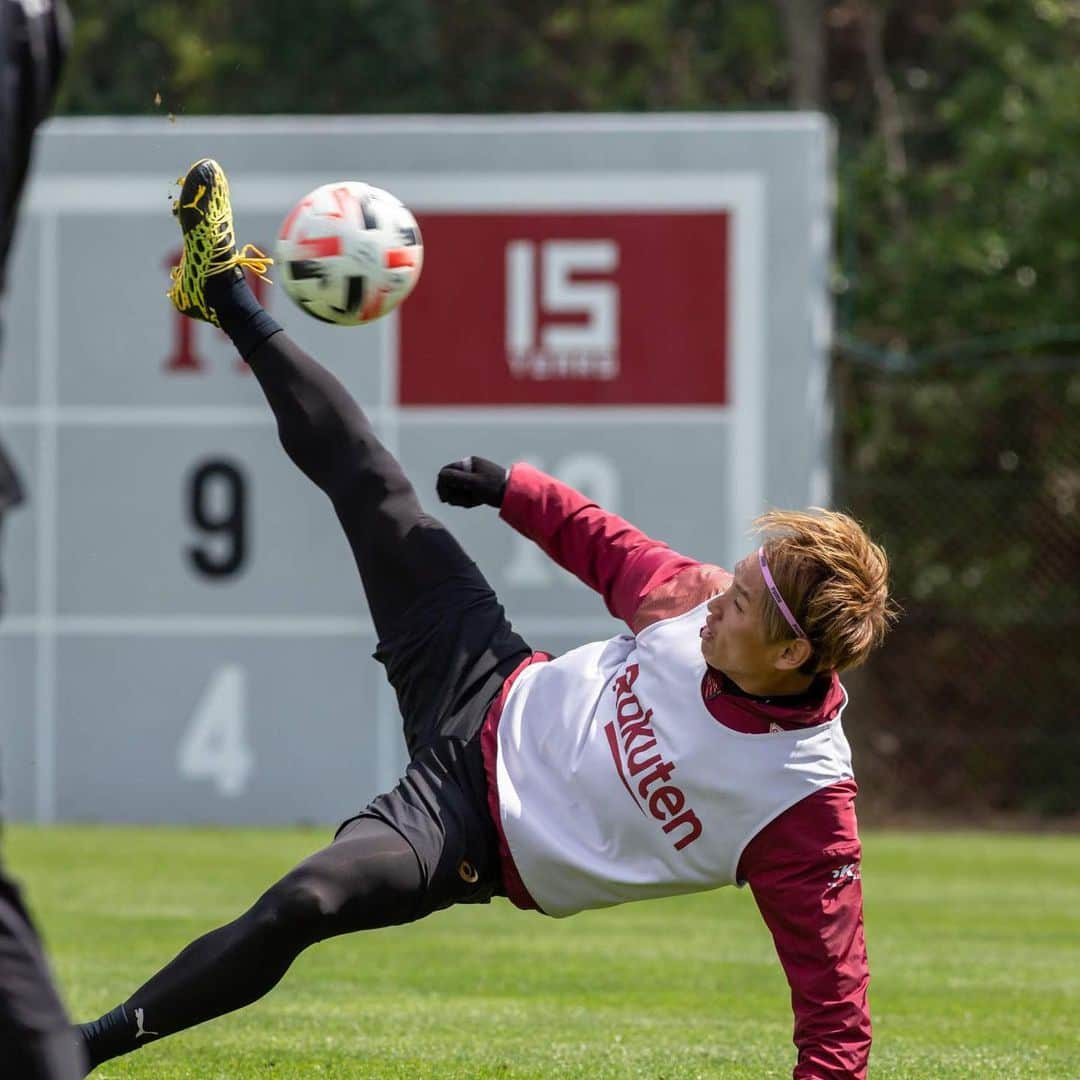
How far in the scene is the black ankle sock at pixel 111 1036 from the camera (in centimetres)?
408

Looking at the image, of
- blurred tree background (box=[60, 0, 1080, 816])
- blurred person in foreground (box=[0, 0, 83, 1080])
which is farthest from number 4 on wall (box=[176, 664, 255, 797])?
blurred person in foreground (box=[0, 0, 83, 1080])

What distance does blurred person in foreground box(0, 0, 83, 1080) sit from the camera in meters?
2.86

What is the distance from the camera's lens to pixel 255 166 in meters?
13.4

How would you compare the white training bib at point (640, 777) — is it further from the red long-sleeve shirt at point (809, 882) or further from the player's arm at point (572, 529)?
the player's arm at point (572, 529)

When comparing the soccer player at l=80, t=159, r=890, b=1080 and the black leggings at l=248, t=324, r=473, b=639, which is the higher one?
the black leggings at l=248, t=324, r=473, b=639

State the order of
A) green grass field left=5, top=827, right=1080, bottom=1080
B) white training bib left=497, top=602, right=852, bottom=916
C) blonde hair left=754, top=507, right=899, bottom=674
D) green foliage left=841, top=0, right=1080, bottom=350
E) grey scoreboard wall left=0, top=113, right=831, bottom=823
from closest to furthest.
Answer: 1. blonde hair left=754, top=507, right=899, bottom=674
2. white training bib left=497, top=602, right=852, bottom=916
3. green grass field left=5, top=827, right=1080, bottom=1080
4. grey scoreboard wall left=0, top=113, right=831, bottom=823
5. green foliage left=841, top=0, right=1080, bottom=350

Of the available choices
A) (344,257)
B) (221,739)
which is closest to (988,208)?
(221,739)

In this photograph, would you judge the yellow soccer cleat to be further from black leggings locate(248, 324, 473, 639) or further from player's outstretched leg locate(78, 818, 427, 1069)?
player's outstretched leg locate(78, 818, 427, 1069)

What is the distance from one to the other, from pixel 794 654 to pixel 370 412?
9.20 metres

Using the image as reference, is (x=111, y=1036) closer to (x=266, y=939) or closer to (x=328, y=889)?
(x=266, y=939)

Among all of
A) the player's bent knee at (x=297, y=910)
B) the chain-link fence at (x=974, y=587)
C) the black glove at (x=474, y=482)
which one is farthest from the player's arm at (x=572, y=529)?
the chain-link fence at (x=974, y=587)

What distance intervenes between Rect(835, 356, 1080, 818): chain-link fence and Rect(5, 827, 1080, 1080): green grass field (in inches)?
104

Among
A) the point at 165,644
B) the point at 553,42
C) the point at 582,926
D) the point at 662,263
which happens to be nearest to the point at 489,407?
the point at 662,263

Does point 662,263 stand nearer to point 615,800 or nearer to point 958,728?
point 958,728
